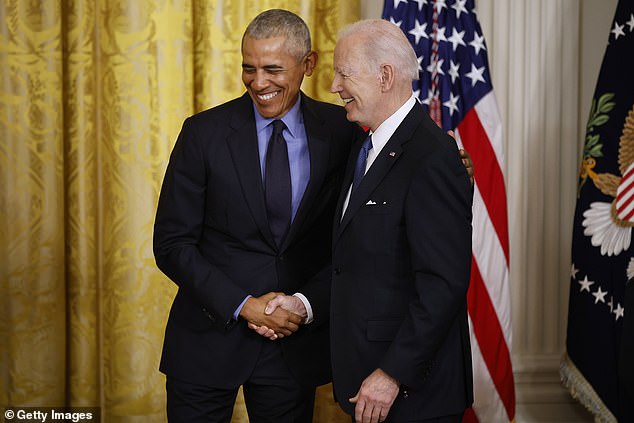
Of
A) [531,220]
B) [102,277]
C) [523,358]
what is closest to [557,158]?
[531,220]

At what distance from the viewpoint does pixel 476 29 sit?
11.3 feet

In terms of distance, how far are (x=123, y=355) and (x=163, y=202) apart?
1.63 meters

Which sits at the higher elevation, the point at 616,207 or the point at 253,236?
the point at 253,236

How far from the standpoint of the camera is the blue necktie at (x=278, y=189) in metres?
2.31

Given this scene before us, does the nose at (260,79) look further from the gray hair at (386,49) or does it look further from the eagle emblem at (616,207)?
the eagle emblem at (616,207)

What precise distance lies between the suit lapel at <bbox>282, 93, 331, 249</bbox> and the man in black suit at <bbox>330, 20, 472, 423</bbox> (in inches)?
10.0

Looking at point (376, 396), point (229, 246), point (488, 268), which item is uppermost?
point (229, 246)

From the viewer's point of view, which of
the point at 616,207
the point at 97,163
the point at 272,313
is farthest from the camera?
the point at 97,163

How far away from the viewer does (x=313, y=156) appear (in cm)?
235

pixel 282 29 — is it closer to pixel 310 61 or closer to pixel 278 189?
→ pixel 310 61

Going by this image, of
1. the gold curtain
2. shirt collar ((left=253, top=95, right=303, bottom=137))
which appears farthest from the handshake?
the gold curtain

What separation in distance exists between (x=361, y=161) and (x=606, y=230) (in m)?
1.68

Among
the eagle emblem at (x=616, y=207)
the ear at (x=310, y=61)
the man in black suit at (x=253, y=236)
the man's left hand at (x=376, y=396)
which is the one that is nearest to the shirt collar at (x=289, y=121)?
the man in black suit at (x=253, y=236)

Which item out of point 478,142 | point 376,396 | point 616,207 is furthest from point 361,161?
point 616,207
